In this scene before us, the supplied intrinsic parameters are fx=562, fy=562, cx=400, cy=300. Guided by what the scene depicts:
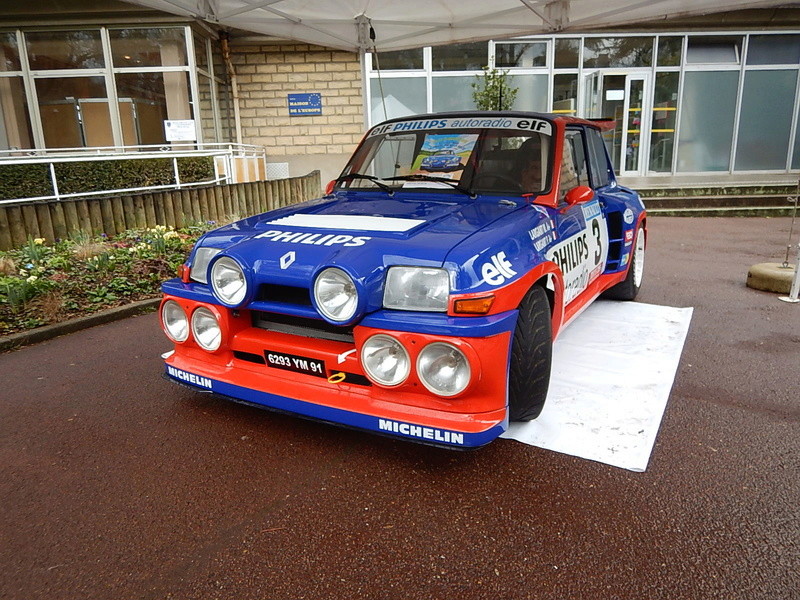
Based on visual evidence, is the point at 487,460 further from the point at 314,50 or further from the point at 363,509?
the point at 314,50

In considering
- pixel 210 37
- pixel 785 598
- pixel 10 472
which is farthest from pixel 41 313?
pixel 210 37

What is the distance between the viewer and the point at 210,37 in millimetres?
13086

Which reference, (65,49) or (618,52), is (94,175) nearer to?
(65,49)

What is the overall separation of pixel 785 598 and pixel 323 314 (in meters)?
1.98

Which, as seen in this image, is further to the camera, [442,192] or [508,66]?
[508,66]

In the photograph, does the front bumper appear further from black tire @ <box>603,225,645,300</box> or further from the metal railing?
the metal railing

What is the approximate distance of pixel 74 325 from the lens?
485 cm

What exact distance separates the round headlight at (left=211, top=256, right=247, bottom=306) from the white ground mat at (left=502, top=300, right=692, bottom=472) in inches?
60.8

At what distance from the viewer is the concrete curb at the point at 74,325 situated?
4.45 meters

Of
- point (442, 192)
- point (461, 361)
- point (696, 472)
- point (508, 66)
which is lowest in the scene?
point (696, 472)

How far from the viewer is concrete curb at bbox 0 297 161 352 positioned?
4453 mm

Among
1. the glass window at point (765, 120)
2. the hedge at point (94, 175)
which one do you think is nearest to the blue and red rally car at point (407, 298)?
the hedge at point (94, 175)

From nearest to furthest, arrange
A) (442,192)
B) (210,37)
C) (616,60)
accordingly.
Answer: (442,192) < (210,37) < (616,60)

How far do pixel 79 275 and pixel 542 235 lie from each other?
15.6ft
